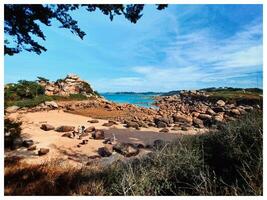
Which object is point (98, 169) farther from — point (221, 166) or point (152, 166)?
point (221, 166)

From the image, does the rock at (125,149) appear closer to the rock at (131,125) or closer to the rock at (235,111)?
the rock at (131,125)

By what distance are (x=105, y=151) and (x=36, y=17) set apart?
81.6 inches

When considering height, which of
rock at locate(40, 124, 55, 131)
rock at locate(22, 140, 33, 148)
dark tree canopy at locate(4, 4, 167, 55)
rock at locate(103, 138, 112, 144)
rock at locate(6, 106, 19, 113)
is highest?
dark tree canopy at locate(4, 4, 167, 55)

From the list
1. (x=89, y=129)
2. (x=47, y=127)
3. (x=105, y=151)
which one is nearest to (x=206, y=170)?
(x=105, y=151)

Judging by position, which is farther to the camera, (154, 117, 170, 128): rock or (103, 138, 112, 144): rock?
(154, 117, 170, 128): rock

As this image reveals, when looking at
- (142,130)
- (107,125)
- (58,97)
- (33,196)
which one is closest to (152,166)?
(33,196)

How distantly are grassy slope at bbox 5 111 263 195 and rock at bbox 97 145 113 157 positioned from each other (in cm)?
77

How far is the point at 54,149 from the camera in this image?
3766 millimetres

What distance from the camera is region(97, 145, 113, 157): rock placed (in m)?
4.14

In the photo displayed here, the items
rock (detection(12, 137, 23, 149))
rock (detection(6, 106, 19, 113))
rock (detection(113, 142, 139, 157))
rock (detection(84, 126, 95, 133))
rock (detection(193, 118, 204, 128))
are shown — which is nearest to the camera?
rock (detection(6, 106, 19, 113))

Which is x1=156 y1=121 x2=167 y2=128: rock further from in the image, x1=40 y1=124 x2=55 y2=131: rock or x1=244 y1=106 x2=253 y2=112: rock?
x1=40 y1=124 x2=55 y2=131: rock

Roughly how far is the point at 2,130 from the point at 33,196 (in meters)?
0.66

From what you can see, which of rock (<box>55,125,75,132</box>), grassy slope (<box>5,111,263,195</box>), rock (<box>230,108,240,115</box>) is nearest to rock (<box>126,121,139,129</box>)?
rock (<box>55,125,75,132</box>)

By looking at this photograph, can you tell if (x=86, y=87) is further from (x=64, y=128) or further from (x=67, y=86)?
(x=64, y=128)
